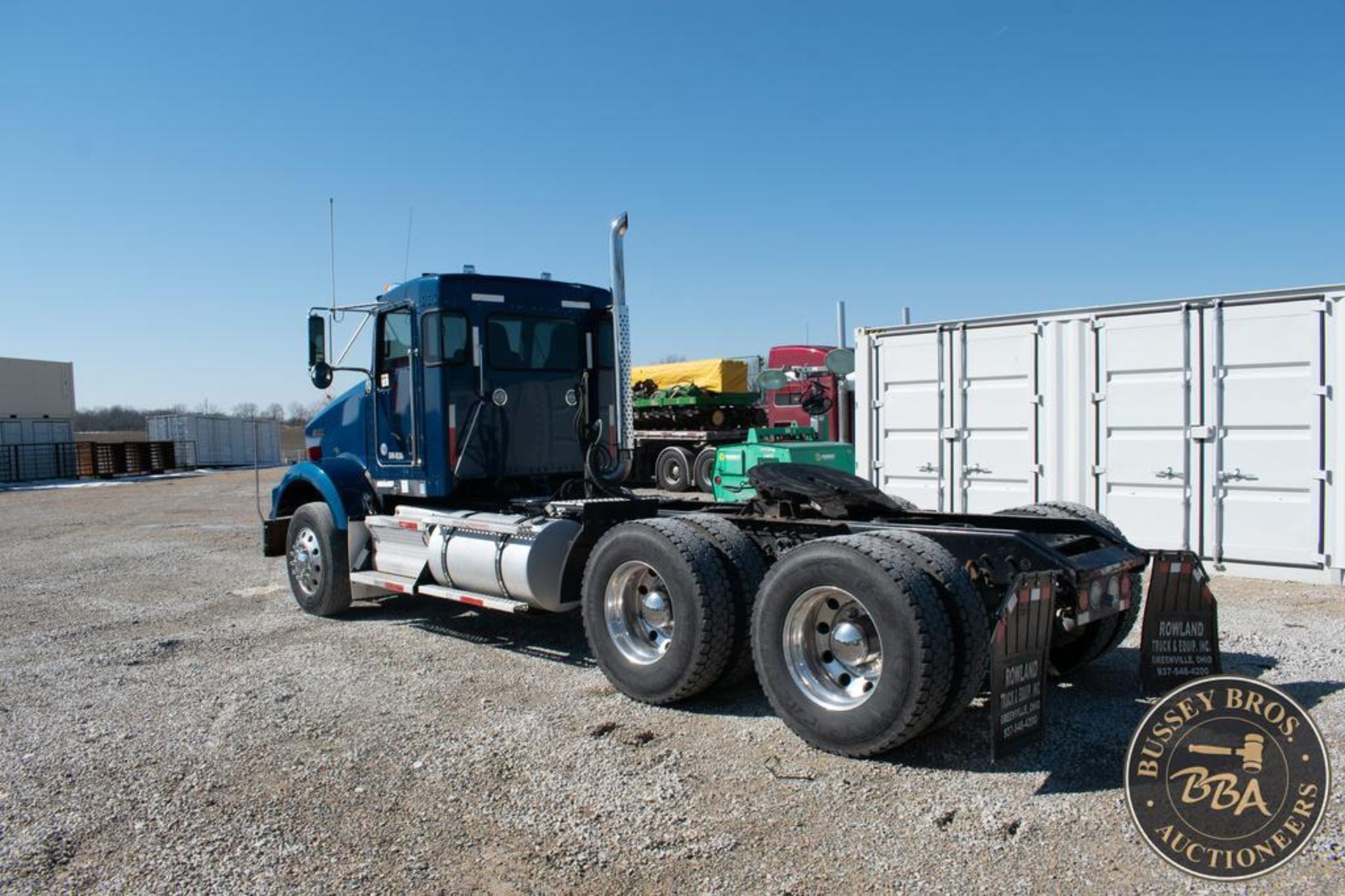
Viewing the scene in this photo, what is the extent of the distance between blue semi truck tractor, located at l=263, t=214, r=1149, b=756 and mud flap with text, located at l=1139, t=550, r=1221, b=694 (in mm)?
158

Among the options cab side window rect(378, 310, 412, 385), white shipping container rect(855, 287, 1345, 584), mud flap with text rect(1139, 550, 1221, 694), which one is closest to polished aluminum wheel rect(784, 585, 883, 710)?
mud flap with text rect(1139, 550, 1221, 694)

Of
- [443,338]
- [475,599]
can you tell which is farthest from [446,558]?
[443,338]

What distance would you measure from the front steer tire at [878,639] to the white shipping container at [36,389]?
128 ft

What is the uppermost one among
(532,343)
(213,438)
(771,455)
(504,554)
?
(532,343)

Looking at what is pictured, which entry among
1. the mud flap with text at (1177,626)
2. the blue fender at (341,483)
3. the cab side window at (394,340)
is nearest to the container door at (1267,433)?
the mud flap with text at (1177,626)

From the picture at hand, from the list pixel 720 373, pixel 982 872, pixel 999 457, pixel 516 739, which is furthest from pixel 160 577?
pixel 720 373

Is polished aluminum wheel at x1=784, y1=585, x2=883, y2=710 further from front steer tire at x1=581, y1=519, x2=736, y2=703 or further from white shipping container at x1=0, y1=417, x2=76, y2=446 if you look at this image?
white shipping container at x1=0, y1=417, x2=76, y2=446

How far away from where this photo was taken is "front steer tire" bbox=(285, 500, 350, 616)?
8258 millimetres

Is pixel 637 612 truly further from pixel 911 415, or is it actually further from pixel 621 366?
pixel 911 415

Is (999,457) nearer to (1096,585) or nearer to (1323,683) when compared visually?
(1323,683)

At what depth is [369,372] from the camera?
8289mm

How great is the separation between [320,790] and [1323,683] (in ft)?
17.9

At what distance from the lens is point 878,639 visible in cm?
469

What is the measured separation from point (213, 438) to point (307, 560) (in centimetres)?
3846
